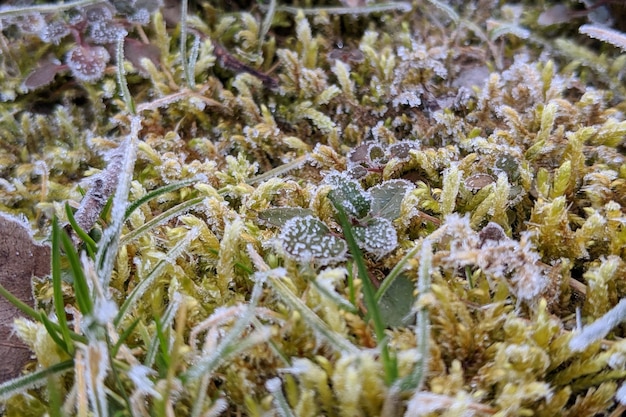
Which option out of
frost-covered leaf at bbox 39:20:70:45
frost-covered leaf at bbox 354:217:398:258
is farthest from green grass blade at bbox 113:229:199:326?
frost-covered leaf at bbox 39:20:70:45

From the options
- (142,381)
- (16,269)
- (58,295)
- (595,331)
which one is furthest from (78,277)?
(595,331)

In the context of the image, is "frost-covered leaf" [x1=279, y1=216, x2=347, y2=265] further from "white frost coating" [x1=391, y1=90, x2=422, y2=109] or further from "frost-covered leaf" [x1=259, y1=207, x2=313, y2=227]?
"white frost coating" [x1=391, y1=90, x2=422, y2=109]

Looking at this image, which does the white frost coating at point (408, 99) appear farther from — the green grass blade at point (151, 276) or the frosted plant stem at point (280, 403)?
the frosted plant stem at point (280, 403)

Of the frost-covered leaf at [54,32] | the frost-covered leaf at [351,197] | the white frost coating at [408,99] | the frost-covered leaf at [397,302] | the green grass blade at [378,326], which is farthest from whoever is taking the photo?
the frost-covered leaf at [54,32]

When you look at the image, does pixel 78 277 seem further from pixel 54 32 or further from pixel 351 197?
pixel 54 32

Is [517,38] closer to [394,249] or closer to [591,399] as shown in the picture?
[394,249]

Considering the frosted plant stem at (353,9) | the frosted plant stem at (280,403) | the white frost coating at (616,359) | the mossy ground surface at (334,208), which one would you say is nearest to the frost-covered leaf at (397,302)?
the mossy ground surface at (334,208)

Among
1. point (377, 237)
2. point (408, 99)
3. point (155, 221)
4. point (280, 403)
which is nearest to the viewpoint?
point (280, 403)
